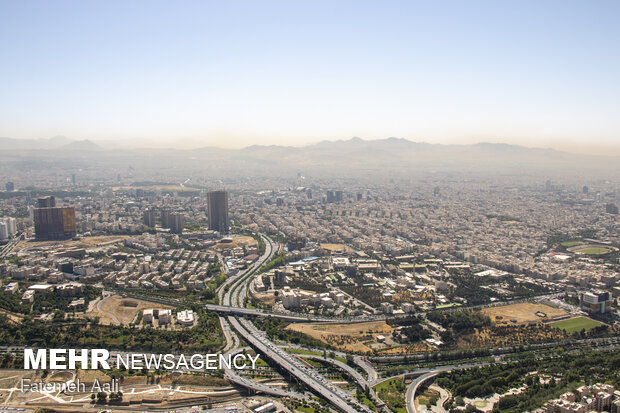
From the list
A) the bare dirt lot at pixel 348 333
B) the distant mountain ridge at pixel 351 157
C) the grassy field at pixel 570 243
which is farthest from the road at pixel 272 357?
the distant mountain ridge at pixel 351 157

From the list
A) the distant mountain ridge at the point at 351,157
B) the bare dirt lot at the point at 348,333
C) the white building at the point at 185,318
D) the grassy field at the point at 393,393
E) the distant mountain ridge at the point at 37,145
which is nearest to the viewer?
the grassy field at the point at 393,393

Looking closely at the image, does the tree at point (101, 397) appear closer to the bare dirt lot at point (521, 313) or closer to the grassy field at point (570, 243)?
the bare dirt lot at point (521, 313)

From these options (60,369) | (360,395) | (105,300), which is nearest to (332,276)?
(105,300)

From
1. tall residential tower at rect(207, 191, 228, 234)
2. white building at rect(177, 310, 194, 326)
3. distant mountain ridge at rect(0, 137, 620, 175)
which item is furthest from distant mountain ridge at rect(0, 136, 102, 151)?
white building at rect(177, 310, 194, 326)

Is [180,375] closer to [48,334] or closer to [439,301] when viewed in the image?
[48,334]

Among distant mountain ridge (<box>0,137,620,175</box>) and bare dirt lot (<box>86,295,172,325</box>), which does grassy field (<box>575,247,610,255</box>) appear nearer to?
Result: bare dirt lot (<box>86,295,172,325</box>)
